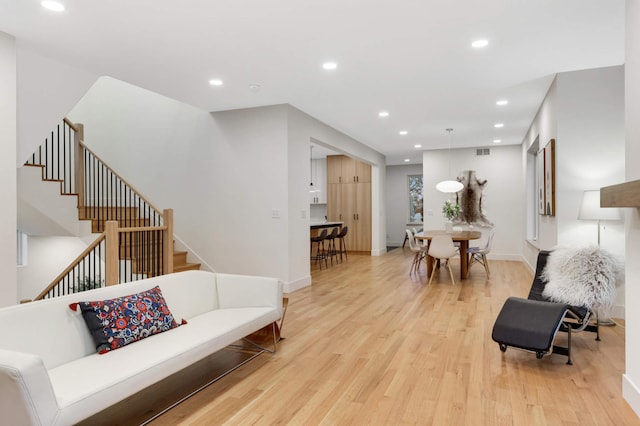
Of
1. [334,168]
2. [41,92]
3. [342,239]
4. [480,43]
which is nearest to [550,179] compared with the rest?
[480,43]

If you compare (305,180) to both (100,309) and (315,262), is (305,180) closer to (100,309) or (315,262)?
(315,262)

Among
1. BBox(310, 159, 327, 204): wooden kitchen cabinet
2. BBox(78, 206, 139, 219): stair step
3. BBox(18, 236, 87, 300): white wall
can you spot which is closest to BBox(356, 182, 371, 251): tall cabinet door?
BBox(310, 159, 327, 204): wooden kitchen cabinet

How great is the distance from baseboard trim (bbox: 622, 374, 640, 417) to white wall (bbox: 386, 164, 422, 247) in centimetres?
1013

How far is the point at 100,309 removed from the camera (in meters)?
2.38

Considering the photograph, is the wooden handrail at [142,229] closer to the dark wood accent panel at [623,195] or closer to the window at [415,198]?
the dark wood accent panel at [623,195]

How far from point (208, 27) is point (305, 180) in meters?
3.20

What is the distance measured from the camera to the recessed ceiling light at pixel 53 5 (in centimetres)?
291

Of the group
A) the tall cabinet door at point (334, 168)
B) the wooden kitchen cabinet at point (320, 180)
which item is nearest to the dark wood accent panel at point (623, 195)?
the tall cabinet door at point (334, 168)

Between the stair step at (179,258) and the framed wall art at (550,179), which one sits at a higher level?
the framed wall art at (550,179)

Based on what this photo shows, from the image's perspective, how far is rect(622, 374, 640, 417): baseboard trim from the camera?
7.66 ft

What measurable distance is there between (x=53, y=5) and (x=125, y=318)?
2.34m

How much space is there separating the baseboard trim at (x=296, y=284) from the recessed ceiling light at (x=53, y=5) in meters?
3.98

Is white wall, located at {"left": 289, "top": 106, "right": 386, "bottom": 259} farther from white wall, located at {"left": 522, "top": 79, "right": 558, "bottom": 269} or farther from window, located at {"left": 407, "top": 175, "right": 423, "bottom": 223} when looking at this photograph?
white wall, located at {"left": 522, "top": 79, "right": 558, "bottom": 269}

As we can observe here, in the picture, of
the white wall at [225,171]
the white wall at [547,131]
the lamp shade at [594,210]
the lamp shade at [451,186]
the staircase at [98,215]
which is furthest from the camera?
the lamp shade at [451,186]
